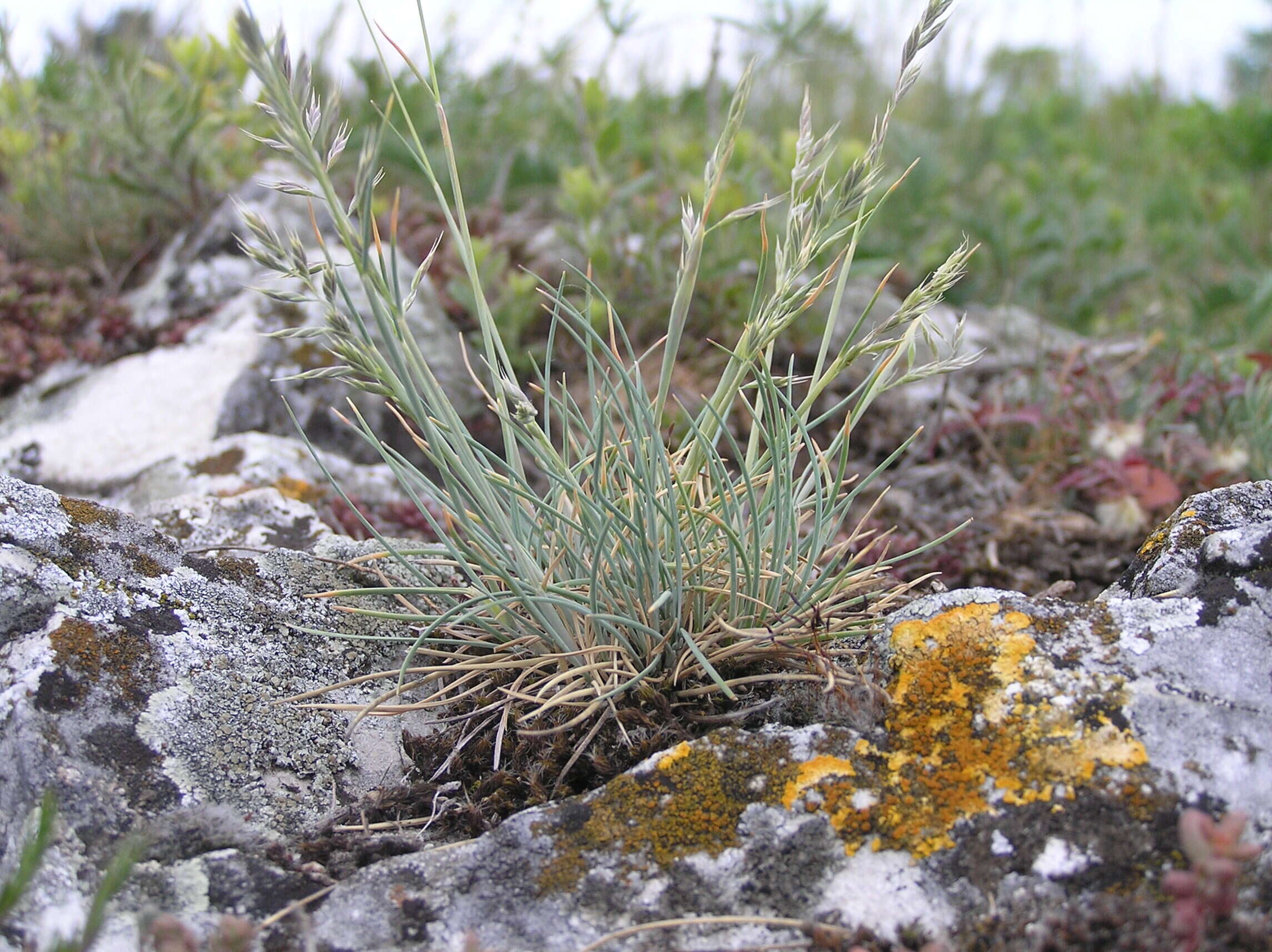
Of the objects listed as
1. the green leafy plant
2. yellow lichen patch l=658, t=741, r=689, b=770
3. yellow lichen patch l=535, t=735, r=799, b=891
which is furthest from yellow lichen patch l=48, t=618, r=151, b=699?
the green leafy plant

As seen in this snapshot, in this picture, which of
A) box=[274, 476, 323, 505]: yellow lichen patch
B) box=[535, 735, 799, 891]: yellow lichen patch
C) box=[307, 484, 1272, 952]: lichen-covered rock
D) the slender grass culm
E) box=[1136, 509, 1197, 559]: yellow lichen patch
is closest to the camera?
box=[307, 484, 1272, 952]: lichen-covered rock

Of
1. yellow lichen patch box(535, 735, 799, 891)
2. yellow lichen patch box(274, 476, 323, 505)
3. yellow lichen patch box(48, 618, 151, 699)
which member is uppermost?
yellow lichen patch box(274, 476, 323, 505)

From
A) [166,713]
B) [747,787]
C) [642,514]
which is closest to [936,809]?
[747,787]

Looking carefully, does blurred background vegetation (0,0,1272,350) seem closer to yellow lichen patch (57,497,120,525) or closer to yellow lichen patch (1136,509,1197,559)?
yellow lichen patch (57,497,120,525)

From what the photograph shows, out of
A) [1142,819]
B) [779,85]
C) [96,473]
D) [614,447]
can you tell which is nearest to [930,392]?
[614,447]

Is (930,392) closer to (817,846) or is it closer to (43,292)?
(817,846)

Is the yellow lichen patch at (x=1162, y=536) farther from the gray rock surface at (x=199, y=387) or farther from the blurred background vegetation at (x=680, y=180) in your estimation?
the gray rock surface at (x=199, y=387)

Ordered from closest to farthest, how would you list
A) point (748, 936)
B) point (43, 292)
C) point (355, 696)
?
point (748, 936) → point (355, 696) → point (43, 292)
